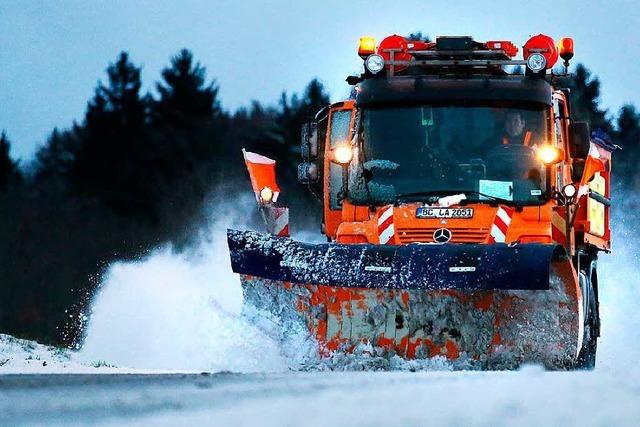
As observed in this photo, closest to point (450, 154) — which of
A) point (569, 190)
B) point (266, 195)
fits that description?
point (569, 190)

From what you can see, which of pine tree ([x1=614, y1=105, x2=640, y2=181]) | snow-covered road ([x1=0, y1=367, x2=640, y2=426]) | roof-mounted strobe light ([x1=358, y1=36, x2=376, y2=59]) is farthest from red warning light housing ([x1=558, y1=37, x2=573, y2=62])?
pine tree ([x1=614, y1=105, x2=640, y2=181])

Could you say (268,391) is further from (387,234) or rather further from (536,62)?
(536,62)

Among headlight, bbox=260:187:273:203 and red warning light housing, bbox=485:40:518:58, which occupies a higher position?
red warning light housing, bbox=485:40:518:58

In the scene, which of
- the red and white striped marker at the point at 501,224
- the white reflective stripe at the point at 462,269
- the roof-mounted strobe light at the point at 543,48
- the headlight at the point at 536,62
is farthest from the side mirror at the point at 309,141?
the white reflective stripe at the point at 462,269

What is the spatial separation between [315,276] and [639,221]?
9.19 m

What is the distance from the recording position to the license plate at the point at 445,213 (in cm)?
1029

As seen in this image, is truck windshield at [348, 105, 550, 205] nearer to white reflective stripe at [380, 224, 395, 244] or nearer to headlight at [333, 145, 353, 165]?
headlight at [333, 145, 353, 165]

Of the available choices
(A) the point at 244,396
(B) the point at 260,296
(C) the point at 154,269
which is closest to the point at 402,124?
(B) the point at 260,296

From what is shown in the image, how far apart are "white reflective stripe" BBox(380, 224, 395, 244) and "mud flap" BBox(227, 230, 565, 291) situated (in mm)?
874

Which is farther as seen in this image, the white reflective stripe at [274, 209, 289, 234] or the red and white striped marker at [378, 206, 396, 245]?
the white reflective stripe at [274, 209, 289, 234]

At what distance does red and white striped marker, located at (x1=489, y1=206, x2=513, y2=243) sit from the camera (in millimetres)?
10266

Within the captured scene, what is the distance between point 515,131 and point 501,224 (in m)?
0.79

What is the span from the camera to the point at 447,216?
10289mm

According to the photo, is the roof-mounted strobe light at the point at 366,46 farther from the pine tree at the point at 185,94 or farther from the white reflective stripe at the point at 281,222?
the pine tree at the point at 185,94
